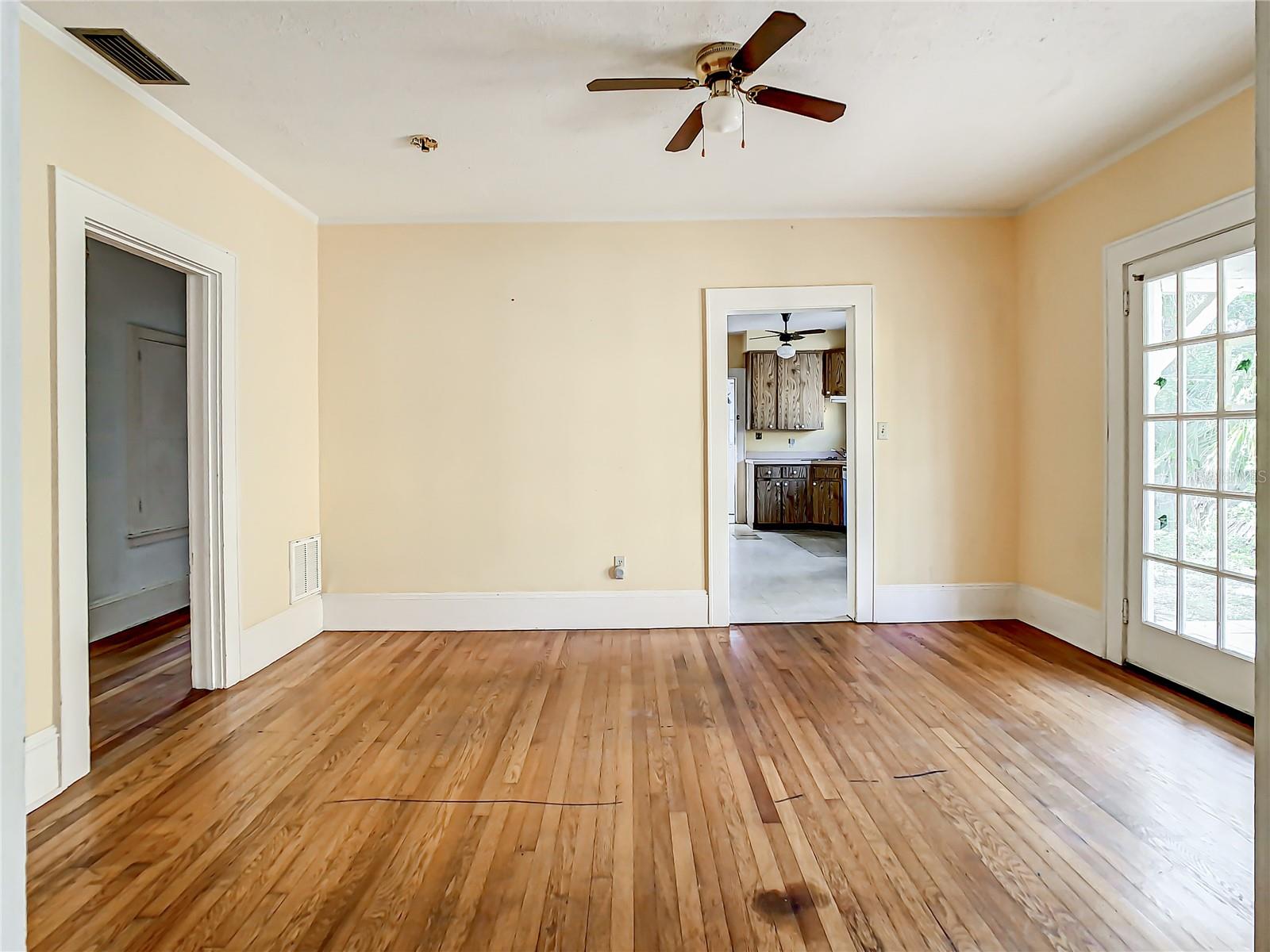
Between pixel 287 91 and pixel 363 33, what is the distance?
577mm

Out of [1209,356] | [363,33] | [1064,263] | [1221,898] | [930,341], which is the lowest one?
[1221,898]

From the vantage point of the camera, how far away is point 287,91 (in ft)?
8.25

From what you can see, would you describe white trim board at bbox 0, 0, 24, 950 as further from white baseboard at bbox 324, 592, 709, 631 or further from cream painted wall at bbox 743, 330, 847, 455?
cream painted wall at bbox 743, 330, 847, 455

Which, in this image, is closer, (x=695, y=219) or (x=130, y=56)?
(x=130, y=56)

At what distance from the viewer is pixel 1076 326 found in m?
3.46

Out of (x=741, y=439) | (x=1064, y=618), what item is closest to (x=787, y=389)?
(x=741, y=439)

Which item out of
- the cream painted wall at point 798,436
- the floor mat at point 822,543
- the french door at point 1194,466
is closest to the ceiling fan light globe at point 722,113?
the french door at point 1194,466

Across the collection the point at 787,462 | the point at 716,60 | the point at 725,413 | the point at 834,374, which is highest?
the point at 716,60

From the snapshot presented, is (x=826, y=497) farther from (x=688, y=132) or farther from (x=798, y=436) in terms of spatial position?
(x=688, y=132)

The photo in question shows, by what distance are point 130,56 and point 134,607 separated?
3.34 meters

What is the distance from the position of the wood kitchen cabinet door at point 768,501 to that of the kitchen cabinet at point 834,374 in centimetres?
137

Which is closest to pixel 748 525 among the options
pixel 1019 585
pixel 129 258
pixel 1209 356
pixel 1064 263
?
pixel 1019 585

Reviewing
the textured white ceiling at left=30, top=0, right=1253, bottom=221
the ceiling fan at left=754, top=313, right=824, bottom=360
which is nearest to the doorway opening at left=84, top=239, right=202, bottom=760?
the textured white ceiling at left=30, top=0, right=1253, bottom=221

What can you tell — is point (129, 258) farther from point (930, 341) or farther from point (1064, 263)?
point (1064, 263)
